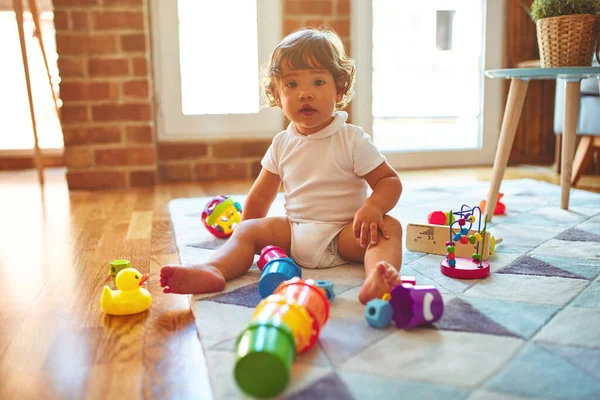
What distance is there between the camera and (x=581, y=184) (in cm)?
218

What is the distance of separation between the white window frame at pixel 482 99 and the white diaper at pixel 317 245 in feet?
5.10

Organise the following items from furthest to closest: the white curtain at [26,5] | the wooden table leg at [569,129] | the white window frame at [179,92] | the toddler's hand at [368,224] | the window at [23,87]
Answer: the window at [23,87] → the white curtain at [26,5] → the white window frame at [179,92] → the wooden table leg at [569,129] → the toddler's hand at [368,224]

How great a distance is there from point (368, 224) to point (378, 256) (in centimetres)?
6

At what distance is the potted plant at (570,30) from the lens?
1478 millimetres

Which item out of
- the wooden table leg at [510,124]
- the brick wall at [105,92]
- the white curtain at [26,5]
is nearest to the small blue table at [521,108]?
the wooden table leg at [510,124]

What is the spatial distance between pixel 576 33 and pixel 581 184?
2.85 ft

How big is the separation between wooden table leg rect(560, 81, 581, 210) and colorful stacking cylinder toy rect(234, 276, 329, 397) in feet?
3.96

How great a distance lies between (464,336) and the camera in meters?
0.78

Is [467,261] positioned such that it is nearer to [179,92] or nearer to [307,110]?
[307,110]

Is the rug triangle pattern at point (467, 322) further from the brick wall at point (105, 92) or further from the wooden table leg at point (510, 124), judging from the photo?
the brick wall at point (105, 92)

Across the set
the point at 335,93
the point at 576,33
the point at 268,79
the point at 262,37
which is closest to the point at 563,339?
the point at 335,93

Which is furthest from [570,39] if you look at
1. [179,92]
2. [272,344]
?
[179,92]

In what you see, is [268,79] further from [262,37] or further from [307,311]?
[262,37]

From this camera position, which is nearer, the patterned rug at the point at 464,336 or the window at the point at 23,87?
the patterned rug at the point at 464,336
